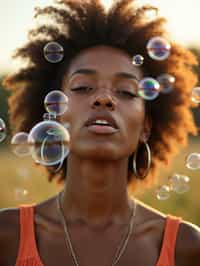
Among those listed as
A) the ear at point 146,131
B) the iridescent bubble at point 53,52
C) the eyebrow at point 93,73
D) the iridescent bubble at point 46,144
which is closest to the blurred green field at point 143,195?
the ear at point 146,131

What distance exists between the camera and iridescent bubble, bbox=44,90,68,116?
4734 mm

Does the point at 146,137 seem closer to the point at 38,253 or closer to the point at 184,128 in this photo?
the point at 184,128

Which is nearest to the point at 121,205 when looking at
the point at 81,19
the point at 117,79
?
the point at 117,79

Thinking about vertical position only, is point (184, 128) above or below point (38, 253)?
above

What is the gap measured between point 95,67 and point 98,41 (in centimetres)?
22

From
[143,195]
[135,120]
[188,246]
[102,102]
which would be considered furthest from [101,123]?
[143,195]

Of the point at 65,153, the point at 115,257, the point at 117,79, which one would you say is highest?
the point at 117,79

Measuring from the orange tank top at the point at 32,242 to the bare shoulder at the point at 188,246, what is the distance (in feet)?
0.09

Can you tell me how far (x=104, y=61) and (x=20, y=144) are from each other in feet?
1.95

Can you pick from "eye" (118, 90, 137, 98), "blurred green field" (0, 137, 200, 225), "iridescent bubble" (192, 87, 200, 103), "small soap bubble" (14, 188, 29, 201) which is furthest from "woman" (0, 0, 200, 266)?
"blurred green field" (0, 137, 200, 225)

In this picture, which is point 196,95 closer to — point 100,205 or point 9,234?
point 100,205

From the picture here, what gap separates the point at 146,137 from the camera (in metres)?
5.03

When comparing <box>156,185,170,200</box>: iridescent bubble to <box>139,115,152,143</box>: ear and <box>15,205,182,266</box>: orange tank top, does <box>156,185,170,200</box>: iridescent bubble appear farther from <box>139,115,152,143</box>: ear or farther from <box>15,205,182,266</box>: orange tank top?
<box>15,205,182,266</box>: orange tank top

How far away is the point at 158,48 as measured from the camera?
16.1 feet
